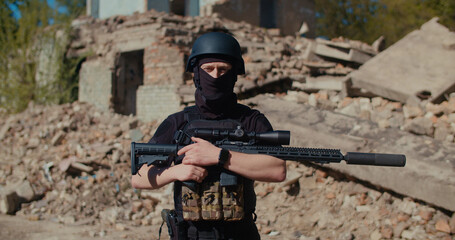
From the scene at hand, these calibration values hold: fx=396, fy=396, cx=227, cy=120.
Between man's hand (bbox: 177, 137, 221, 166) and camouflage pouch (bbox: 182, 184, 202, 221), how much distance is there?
20cm

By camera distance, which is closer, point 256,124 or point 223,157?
point 223,157

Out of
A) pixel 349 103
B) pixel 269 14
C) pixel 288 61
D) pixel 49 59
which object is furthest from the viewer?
pixel 269 14

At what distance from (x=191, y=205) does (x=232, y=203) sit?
0.67 ft

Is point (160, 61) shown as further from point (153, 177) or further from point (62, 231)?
point (153, 177)

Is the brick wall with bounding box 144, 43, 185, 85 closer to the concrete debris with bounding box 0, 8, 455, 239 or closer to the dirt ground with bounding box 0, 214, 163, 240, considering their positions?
the concrete debris with bounding box 0, 8, 455, 239

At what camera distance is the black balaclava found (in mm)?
2037

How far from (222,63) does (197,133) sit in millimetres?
388

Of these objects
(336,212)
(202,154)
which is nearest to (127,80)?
(336,212)

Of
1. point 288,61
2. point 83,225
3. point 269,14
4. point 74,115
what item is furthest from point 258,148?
point 269,14

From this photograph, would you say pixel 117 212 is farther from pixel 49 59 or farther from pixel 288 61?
pixel 49 59

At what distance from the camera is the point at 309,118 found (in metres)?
5.66

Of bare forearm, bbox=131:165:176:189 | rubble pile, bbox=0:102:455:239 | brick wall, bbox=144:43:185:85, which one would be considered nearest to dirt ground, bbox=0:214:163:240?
rubble pile, bbox=0:102:455:239

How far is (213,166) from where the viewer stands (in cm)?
193

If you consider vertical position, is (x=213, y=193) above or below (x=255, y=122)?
below
